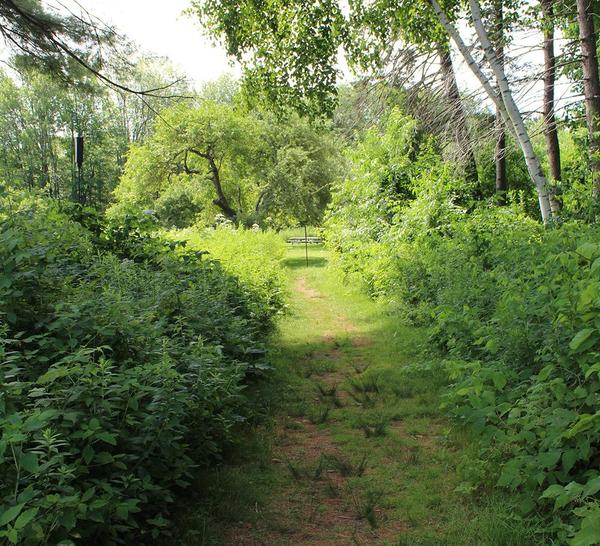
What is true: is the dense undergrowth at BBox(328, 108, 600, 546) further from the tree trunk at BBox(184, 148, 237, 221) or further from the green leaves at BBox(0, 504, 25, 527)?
the tree trunk at BBox(184, 148, 237, 221)

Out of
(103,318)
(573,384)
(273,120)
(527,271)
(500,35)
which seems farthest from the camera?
(273,120)

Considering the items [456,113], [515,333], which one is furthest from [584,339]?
[456,113]

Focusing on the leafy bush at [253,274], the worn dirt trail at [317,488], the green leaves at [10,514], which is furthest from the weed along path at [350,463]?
the green leaves at [10,514]

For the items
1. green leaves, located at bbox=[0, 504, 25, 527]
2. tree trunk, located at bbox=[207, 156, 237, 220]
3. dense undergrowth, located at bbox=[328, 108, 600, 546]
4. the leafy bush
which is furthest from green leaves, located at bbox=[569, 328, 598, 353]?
tree trunk, located at bbox=[207, 156, 237, 220]

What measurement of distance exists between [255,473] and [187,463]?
0.91 meters

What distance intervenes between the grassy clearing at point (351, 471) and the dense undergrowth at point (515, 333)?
264 mm

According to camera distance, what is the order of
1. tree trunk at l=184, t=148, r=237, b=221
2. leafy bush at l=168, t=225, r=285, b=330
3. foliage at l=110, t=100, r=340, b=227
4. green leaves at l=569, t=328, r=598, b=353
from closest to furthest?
green leaves at l=569, t=328, r=598, b=353 < leafy bush at l=168, t=225, r=285, b=330 < foliage at l=110, t=100, r=340, b=227 < tree trunk at l=184, t=148, r=237, b=221

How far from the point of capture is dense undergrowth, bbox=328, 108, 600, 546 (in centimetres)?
301

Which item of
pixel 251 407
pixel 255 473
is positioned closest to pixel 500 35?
pixel 251 407

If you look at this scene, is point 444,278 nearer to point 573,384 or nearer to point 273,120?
point 573,384

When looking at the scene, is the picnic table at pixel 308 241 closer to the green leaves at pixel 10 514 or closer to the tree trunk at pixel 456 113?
the tree trunk at pixel 456 113

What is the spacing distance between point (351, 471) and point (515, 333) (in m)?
1.58

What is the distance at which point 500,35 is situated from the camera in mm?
10945

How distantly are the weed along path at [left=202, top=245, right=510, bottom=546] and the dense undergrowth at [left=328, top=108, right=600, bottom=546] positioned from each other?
1.11 ft
